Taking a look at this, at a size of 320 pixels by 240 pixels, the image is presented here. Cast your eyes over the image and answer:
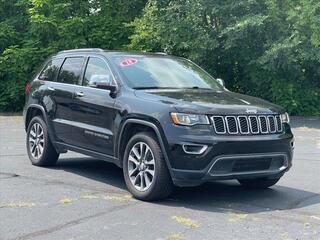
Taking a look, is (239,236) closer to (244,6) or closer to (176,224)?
(176,224)

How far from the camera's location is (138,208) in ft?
20.8

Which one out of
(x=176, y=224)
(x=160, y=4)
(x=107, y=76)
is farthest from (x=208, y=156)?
(x=160, y=4)

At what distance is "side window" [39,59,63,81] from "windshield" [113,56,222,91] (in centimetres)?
159

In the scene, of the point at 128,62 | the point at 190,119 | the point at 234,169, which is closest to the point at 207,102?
the point at 190,119

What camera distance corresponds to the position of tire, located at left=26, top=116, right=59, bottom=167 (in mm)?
8805

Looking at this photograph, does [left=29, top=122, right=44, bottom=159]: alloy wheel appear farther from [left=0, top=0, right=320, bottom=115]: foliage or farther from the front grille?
[left=0, top=0, right=320, bottom=115]: foliage

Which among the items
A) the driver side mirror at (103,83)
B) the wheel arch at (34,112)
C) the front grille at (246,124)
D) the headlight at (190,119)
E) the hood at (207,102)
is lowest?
the wheel arch at (34,112)

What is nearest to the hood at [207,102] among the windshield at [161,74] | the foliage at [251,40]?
the windshield at [161,74]

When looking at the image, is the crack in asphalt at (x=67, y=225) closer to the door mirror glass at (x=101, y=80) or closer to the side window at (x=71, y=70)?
the door mirror glass at (x=101, y=80)

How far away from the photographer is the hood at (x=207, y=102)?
20.9 ft

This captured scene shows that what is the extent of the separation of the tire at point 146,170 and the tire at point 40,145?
227cm

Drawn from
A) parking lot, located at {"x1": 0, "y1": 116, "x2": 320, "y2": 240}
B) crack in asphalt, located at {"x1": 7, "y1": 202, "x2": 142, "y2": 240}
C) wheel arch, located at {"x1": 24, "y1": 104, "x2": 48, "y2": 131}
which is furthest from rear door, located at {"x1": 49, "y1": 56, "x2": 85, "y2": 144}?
crack in asphalt, located at {"x1": 7, "y1": 202, "x2": 142, "y2": 240}

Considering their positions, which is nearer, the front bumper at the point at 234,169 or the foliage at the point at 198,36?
the front bumper at the point at 234,169

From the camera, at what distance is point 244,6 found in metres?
16.8
